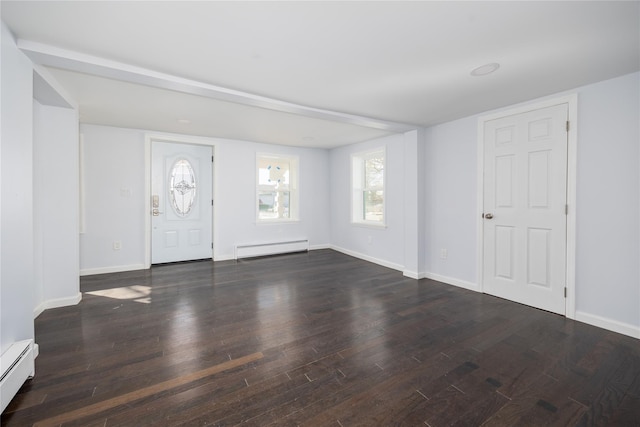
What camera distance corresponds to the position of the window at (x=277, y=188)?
5.97 m

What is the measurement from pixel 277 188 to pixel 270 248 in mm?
1288

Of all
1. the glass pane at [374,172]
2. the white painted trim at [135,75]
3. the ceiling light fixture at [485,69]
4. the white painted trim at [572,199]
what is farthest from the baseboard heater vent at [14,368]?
the glass pane at [374,172]

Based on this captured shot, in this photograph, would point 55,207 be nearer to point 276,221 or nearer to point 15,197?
point 15,197

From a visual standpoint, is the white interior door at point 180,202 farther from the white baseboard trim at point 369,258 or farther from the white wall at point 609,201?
the white wall at point 609,201

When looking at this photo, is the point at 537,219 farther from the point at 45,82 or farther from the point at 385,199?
the point at 45,82

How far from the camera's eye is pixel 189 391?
178 cm

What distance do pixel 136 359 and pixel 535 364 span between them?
116 inches

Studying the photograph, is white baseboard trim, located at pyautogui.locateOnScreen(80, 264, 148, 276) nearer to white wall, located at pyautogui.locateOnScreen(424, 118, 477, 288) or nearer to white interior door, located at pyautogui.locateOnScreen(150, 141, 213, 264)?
white interior door, located at pyautogui.locateOnScreen(150, 141, 213, 264)

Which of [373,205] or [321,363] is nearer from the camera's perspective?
[321,363]

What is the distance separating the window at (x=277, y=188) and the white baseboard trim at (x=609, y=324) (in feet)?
15.6

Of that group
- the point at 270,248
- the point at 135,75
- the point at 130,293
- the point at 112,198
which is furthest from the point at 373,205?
the point at 112,198

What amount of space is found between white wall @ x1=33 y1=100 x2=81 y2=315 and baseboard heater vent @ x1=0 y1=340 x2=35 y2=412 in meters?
1.40

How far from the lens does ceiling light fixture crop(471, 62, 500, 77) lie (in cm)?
235

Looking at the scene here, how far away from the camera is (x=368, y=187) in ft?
18.8
